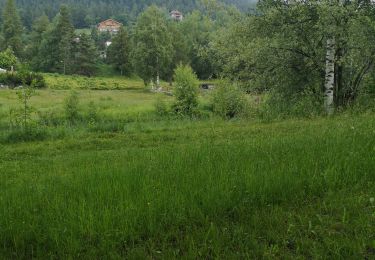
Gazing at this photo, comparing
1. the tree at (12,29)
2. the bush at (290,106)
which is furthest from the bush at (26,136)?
the tree at (12,29)

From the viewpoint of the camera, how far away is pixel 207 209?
Answer: 4.87m

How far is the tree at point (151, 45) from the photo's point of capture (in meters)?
73.4

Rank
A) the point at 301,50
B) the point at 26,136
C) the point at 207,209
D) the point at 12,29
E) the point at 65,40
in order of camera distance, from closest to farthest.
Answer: the point at 207,209
the point at 26,136
the point at 301,50
the point at 65,40
the point at 12,29

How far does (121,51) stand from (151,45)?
25593 millimetres

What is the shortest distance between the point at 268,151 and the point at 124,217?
12.0 ft

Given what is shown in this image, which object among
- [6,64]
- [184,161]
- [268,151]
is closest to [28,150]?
[6,64]

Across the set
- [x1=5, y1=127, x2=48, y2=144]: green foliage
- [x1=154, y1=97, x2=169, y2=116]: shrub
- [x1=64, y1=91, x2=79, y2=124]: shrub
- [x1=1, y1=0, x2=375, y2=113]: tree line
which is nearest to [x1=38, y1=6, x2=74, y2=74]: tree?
[x1=154, y1=97, x2=169, y2=116]: shrub

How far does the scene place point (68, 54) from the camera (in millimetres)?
94438

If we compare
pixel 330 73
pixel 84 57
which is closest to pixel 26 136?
pixel 330 73

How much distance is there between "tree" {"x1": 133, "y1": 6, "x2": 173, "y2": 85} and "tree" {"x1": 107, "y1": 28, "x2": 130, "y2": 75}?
21.3 metres

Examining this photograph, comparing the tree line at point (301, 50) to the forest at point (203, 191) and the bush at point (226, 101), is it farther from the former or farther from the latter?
the bush at point (226, 101)

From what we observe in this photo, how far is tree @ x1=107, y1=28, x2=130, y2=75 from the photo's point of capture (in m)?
97.2

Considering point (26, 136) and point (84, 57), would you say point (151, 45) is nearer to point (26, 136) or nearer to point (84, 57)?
point (84, 57)

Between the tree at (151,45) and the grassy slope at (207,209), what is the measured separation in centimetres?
6813
